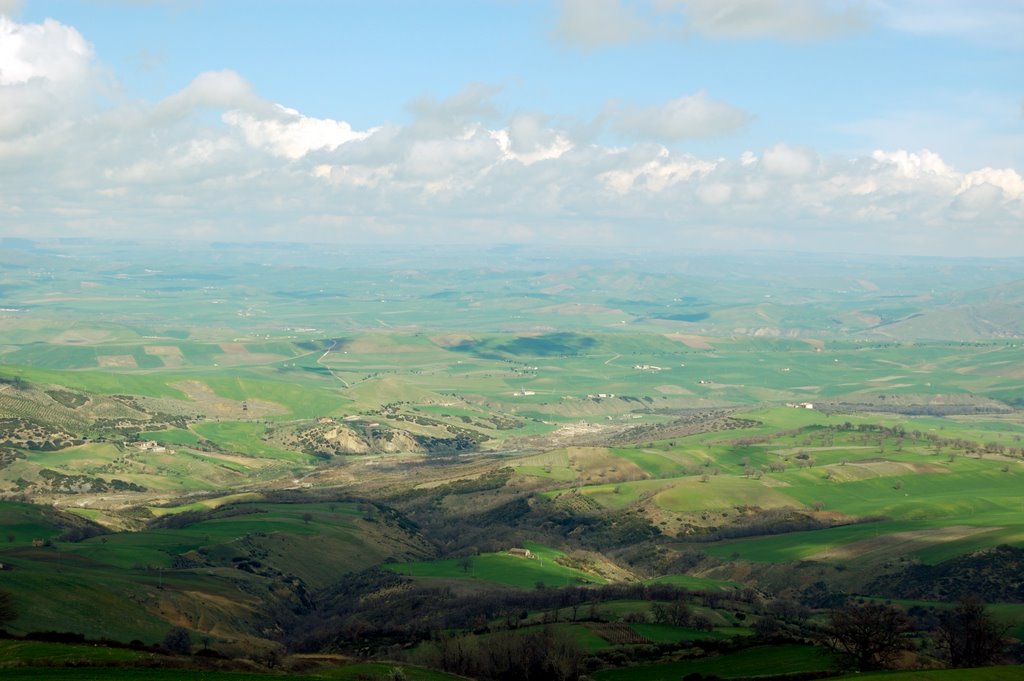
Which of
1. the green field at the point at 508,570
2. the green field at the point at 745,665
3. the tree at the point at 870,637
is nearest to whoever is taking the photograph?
the tree at the point at 870,637

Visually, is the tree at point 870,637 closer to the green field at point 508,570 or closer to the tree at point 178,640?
the tree at point 178,640

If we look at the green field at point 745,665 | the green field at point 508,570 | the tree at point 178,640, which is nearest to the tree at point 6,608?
the tree at point 178,640

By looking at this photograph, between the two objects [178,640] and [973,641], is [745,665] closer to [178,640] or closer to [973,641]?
[973,641]

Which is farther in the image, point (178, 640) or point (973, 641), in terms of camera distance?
point (178, 640)

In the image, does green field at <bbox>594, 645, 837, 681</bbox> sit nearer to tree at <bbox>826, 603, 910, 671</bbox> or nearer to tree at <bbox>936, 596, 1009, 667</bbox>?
tree at <bbox>826, 603, 910, 671</bbox>

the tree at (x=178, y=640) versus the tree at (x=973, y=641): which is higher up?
the tree at (x=973, y=641)

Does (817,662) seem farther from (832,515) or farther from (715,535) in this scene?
(832,515)

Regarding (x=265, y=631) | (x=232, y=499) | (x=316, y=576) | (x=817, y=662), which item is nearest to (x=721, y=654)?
(x=817, y=662)

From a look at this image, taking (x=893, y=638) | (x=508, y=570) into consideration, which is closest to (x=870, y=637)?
(x=893, y=638)
